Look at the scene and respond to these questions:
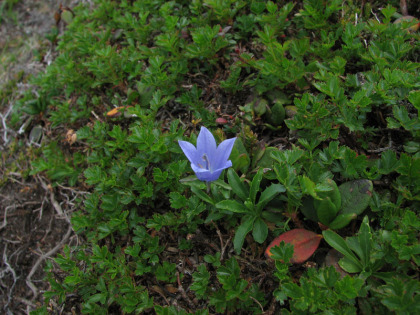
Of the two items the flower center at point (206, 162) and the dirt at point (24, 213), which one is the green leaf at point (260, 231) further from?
the dirt at point (24, 213)

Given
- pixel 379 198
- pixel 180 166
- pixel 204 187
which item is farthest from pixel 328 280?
pixel 180 166

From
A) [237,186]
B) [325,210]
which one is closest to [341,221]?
[325,210]

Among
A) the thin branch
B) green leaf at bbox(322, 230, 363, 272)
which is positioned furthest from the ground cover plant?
the thin branch

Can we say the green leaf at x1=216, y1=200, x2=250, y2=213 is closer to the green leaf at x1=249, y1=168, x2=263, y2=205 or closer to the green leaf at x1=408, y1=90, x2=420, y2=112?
the green leaf at x1=249, y1=168, x2=263, y2=205

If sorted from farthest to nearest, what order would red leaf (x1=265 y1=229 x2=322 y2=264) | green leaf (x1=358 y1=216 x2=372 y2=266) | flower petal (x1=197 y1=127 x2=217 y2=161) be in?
flower petal (x1=197 y1=127 x2=217 y2=161), red leaf (x1=265 y1=229 x2=322 y2=264), green leaf (x1=358 y1=216 x2=372 y2=266)

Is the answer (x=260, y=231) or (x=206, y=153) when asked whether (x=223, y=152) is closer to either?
(x=206, y=153)

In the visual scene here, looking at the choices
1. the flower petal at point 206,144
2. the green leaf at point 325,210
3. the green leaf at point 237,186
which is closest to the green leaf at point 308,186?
the green leaf at point 325,210
